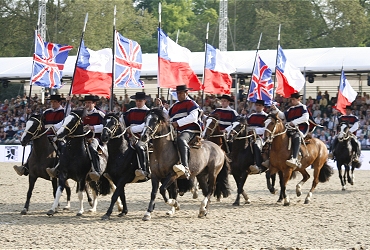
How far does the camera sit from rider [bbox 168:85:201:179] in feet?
40.4

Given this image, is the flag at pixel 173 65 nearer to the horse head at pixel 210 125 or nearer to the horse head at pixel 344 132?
the horse head at pixel 210 125

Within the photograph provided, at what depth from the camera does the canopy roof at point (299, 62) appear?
29.3 meters

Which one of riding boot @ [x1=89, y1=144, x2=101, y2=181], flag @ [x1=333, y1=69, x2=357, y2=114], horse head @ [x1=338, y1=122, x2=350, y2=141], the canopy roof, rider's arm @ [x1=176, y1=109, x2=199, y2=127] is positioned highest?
the canopy roof

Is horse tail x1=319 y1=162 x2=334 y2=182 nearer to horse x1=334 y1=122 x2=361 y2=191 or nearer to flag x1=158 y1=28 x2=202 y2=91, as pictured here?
horse x1=334 y1=122 x2=361 y2=191

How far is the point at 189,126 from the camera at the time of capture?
12.8m

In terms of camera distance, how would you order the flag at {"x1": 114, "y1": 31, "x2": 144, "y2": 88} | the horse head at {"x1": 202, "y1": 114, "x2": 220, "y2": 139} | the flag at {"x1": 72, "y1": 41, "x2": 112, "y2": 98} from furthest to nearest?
the flag at {"x1": 114, "y1": 31, "x2": 144, "y2": 88}
the flag at {"x1": 72, "y1": 41, "x2": 112, "y2": 98}
the horse head at {"x1": 202, "y1": 114, "x2": 220, "y2": 139}

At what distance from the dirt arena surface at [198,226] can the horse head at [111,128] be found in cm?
145

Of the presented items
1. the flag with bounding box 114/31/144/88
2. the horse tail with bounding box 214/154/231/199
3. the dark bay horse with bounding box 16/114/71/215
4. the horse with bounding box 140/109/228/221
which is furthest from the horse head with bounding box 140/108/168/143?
the flag with bounding box 114/31/144/88

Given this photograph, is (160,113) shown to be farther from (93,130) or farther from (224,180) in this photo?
(224,180)

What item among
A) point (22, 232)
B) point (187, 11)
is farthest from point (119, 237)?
point (187, 11)

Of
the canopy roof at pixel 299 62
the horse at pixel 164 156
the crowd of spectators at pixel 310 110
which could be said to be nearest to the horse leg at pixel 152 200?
the horse at pixel 164 156

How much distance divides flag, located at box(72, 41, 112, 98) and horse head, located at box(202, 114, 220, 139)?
2313 millimetres

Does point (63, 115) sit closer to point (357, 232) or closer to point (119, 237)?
point (119, 237)

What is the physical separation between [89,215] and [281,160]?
14.0 ft
